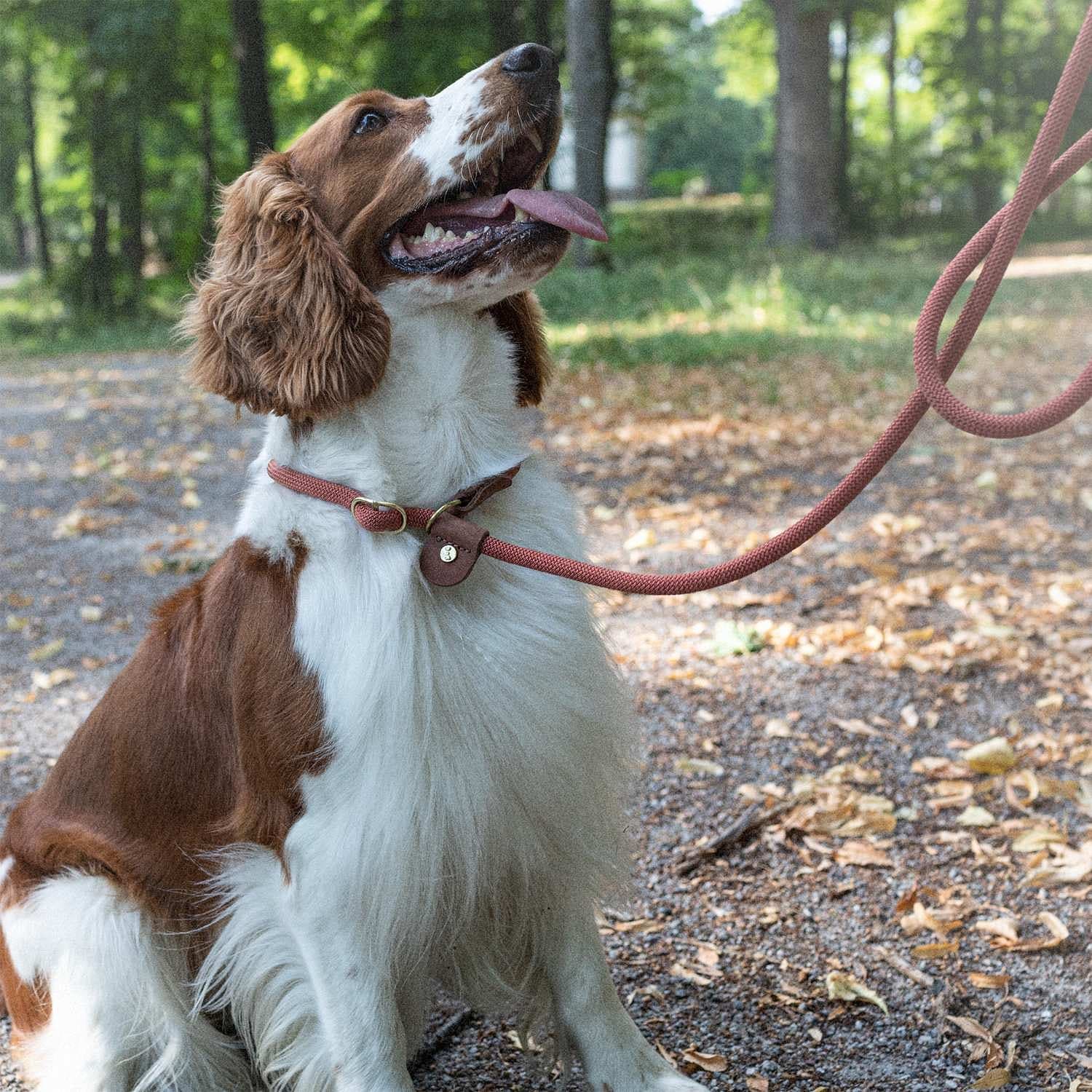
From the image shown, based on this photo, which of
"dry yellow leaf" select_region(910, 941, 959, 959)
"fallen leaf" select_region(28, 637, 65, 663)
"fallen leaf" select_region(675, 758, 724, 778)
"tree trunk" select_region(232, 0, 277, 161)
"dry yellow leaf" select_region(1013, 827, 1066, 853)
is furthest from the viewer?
"tree trunk" select_region(232, 0, 277, 161)

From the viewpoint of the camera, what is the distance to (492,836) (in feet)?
7.64

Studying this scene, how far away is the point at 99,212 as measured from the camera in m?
22.6

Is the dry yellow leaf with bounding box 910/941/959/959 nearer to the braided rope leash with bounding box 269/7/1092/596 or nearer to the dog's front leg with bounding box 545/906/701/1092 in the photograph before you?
the dog's front leg with bounding box 545/906/701/1092

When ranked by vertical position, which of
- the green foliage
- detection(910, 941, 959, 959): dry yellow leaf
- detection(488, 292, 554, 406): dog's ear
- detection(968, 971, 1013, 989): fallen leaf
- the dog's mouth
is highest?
the green foliage

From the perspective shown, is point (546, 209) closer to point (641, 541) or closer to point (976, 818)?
point (976, 818)

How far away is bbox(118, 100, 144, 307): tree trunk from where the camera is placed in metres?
23.6

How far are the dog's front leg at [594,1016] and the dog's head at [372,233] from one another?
48.3 inches

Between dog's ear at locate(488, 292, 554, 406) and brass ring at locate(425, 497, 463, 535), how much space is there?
1.15 ft

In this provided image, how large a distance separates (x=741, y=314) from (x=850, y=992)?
11.8 m

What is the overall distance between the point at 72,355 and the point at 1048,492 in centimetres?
1421

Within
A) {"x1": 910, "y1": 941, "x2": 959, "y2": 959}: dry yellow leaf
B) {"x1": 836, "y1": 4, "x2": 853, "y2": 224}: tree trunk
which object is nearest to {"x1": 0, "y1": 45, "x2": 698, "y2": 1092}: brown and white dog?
{"x1": 910, "y1": 941, "x2": 959, "y2": 959}: dry yellow leaf

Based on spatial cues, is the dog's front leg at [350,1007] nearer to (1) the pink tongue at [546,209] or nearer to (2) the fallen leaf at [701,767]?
(1) the pink tongue at [546,209]

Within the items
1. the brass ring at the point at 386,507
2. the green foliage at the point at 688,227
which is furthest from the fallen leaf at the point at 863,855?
the green foliage at the point at 688,227

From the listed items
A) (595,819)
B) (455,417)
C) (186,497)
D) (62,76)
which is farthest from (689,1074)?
(62,76)
